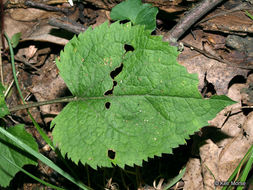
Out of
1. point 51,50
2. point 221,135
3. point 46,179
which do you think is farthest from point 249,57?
point 46,179

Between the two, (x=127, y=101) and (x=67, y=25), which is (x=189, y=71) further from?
(x=67, y=25)

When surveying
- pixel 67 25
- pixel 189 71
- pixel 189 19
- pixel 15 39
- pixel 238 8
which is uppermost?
pixel 238 8

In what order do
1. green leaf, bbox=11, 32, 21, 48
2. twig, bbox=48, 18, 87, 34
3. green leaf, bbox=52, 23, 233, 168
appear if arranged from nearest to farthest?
green leaf, bbox=52, 23, 233, 168
twig, bbox=48, 18, 87, 34
green leaf, bbox=11, 32, 21, 48

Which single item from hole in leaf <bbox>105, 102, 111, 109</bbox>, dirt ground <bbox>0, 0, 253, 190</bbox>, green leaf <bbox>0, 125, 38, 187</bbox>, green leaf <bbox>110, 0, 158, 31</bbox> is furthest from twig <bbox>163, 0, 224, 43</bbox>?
green leaf <bbox>0, 125, 38, 187</bbox>

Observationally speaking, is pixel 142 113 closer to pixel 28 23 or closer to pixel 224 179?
pixel 224 179

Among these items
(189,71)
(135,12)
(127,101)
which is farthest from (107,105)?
(135,12)

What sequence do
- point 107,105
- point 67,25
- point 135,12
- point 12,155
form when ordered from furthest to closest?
1. point 67,25
2. point 135,12
3. point 12,155
4. point 107,105

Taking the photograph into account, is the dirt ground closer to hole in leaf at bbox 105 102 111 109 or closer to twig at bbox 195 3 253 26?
twig at bbox 195 3 253 26
